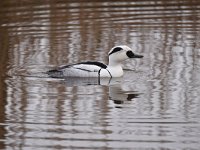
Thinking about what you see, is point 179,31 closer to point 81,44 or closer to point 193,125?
point 81,44

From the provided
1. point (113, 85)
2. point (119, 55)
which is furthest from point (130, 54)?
point (113, 85)

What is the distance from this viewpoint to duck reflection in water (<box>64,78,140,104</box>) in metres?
12.8

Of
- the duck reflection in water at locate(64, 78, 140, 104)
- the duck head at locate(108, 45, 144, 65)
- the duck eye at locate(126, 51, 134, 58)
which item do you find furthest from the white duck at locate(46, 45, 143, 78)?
the duck eye at locate(126, 51, 134, 58)

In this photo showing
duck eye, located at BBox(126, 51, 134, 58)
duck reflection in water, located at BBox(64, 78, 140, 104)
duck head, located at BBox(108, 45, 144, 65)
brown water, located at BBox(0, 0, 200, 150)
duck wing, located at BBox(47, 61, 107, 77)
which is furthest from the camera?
duck eye, located at BBox(126, 51, 134, 58)

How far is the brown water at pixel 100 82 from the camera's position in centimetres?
1051

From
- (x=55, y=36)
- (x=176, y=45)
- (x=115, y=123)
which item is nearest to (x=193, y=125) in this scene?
(x=115, y=123)

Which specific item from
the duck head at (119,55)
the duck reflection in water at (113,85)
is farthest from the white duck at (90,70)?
the duck reflection in water at (113,85)

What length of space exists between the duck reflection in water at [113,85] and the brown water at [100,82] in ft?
0.05

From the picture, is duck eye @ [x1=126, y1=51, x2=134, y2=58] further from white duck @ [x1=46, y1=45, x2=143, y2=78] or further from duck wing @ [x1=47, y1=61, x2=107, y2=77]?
duck wing @ [x1=47, y1=61, x2=107, y2=77]

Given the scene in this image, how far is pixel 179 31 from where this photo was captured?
18.6m

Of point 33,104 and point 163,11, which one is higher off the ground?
point 163,11

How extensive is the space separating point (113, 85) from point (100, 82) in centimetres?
38

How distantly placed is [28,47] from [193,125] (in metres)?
6.72

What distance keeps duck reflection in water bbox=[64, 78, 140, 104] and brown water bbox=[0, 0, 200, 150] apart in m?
0.01
